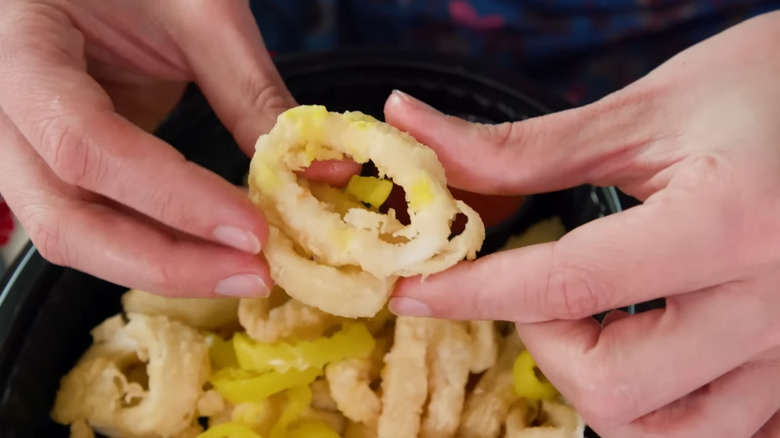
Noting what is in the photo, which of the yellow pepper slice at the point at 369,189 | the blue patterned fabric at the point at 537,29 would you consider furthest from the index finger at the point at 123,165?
the blue patterned fabric at the point at 537,29

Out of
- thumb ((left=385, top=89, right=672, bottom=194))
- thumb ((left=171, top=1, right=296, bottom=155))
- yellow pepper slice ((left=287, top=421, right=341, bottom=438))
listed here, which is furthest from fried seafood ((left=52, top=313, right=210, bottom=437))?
thumb ((left=385, top=89, right=672, bottom=194))

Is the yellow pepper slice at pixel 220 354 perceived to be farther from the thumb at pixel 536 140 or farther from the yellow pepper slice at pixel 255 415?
the thumb at pixel 536 140

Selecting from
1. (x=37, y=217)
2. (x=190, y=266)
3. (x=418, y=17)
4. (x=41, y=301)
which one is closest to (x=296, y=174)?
(x=190, y=266)

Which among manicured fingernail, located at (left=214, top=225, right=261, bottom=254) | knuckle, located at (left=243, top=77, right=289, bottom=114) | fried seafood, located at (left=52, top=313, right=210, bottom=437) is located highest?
knuckle, located at (left=243, top=77, right=289, bottom=114)

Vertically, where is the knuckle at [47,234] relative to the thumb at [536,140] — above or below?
below

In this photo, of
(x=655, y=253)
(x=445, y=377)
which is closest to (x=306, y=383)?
(x=445, y=377)

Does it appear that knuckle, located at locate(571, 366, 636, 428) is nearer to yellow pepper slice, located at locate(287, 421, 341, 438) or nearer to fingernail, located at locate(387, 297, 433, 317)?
fingernail, located at locate(387, 297, 433, 317)

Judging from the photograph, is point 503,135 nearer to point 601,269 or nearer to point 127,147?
point 601,269
